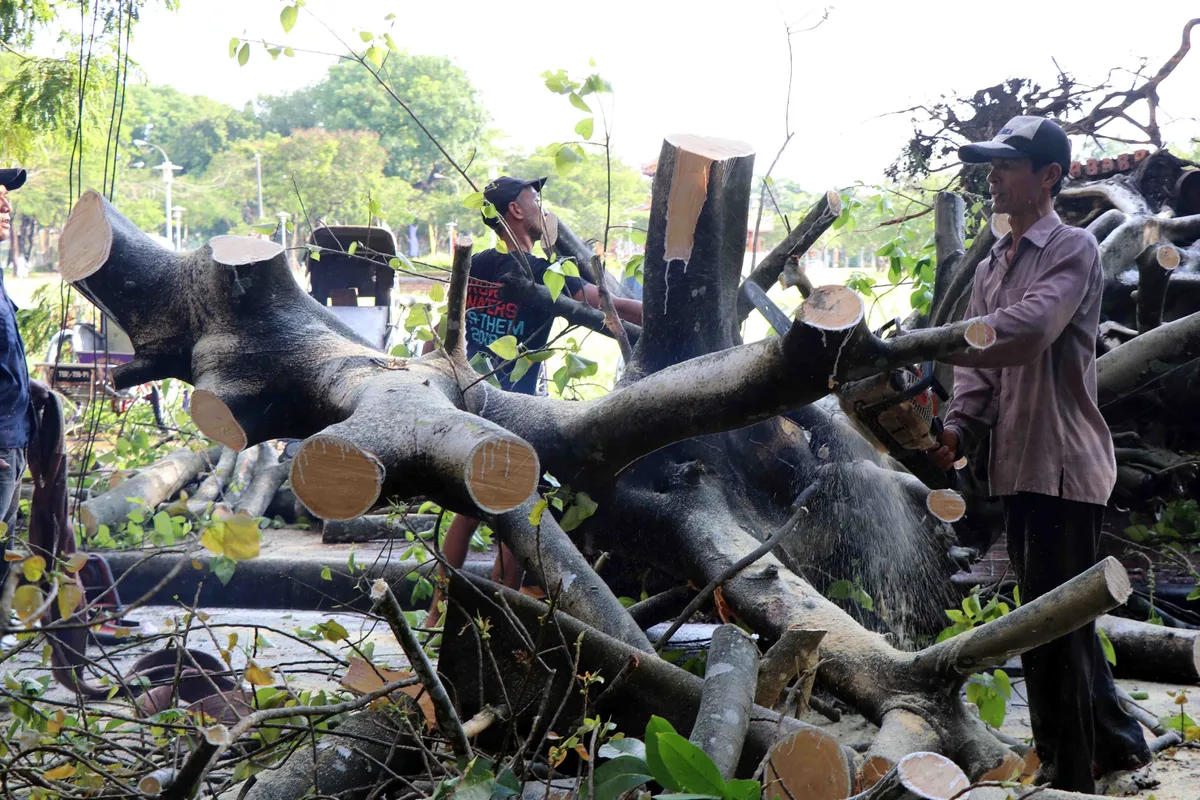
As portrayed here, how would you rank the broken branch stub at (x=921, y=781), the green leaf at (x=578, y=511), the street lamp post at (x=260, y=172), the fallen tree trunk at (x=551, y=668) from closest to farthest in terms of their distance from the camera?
1. the broken branch stub at (x=921, y=781)
2. the fallen tree trunk at (x=551, y=668)
3. the green leaf at (x=578, y=511)
4. the street lamp post at (x=260, y=172)

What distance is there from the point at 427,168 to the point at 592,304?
45973mm

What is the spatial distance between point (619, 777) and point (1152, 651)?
8.87 feet

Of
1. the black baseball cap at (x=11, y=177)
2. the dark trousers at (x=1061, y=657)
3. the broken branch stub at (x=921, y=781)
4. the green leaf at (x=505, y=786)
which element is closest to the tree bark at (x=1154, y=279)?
the dark trousers at (x=1061, y=657)

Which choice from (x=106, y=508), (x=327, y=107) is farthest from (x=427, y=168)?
(x=106, y=508)

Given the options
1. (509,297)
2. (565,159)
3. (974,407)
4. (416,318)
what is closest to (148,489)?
(509,297)

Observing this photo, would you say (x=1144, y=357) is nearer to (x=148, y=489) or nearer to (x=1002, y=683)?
(x=1002, y=683)

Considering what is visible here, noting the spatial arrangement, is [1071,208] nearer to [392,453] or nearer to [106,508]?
[392,453]

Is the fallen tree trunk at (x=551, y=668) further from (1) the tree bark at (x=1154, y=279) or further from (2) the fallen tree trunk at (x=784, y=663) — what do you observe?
(1) the tree bark at (x=1154, y=279)

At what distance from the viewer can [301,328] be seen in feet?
10.9

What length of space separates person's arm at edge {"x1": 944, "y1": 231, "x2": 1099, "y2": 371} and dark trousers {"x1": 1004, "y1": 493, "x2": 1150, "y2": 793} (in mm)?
444

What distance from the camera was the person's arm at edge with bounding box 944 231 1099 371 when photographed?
2426 mm

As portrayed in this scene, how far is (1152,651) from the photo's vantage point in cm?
369

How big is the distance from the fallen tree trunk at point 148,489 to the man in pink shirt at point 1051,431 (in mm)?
4525

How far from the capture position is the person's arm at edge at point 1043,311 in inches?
95.5
